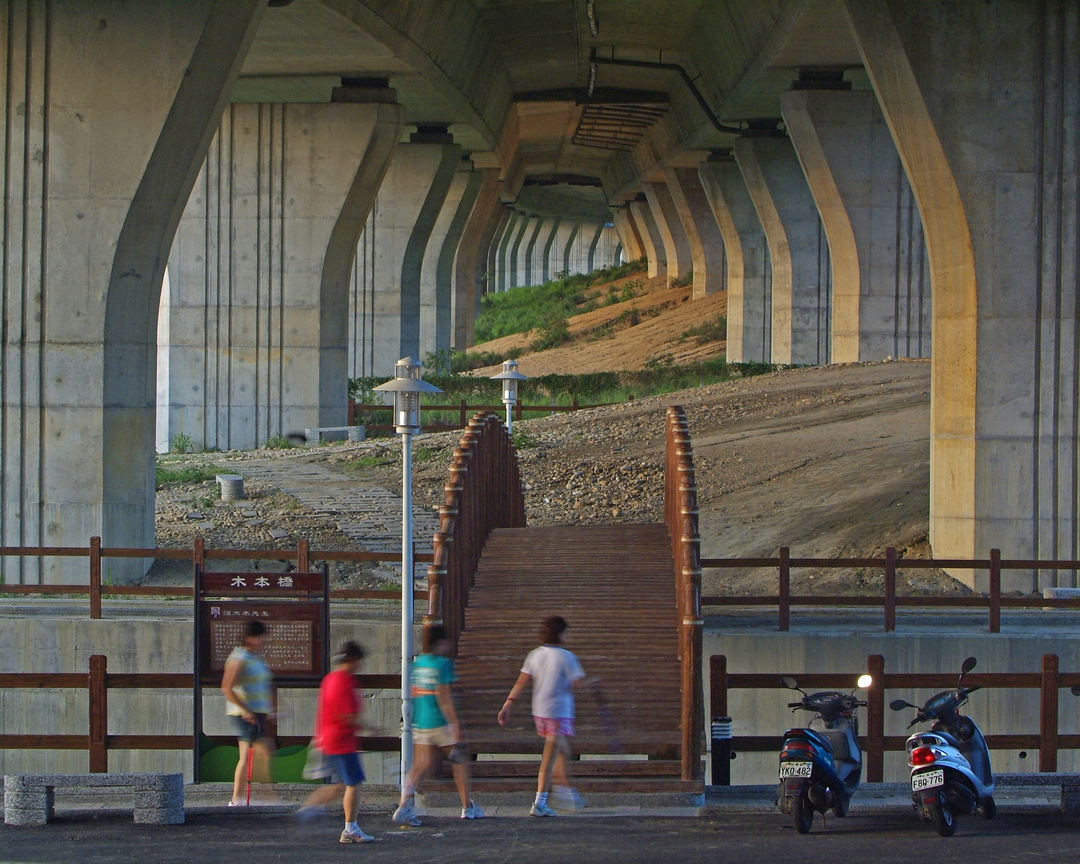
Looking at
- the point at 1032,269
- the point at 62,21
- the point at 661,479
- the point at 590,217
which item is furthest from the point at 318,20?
the point at 590,217

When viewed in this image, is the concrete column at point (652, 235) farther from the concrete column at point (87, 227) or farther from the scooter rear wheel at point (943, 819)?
the scooter rear wheel at point (943, 819)

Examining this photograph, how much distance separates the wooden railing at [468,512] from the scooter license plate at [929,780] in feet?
10.6

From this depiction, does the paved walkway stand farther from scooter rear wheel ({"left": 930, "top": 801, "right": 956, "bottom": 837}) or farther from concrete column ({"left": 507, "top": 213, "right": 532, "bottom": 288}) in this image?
concrete column ({"left": 507, "top": 213, "right": 532, "bottom": 288})

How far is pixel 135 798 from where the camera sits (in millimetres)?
9461

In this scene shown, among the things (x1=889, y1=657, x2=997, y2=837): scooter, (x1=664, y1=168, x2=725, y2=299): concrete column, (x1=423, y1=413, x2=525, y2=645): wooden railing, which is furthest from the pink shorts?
(x1=664, y1=168, x2=725, y2=299): concrete column

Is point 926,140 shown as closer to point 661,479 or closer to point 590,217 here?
point 661,479

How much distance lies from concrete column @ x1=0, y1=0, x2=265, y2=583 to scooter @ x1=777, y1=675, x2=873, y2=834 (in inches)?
441

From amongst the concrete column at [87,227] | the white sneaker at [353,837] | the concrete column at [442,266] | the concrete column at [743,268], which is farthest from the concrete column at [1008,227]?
the concrete column at [442,266]

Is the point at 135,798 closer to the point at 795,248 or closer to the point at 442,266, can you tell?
the point at 795,248

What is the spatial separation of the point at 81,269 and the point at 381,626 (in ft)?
19.8

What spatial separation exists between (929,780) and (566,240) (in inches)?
4749

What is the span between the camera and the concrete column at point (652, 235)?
82062 mm

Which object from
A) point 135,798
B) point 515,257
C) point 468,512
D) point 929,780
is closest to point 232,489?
point 468,512

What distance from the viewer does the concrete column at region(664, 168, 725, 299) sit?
192 feet
